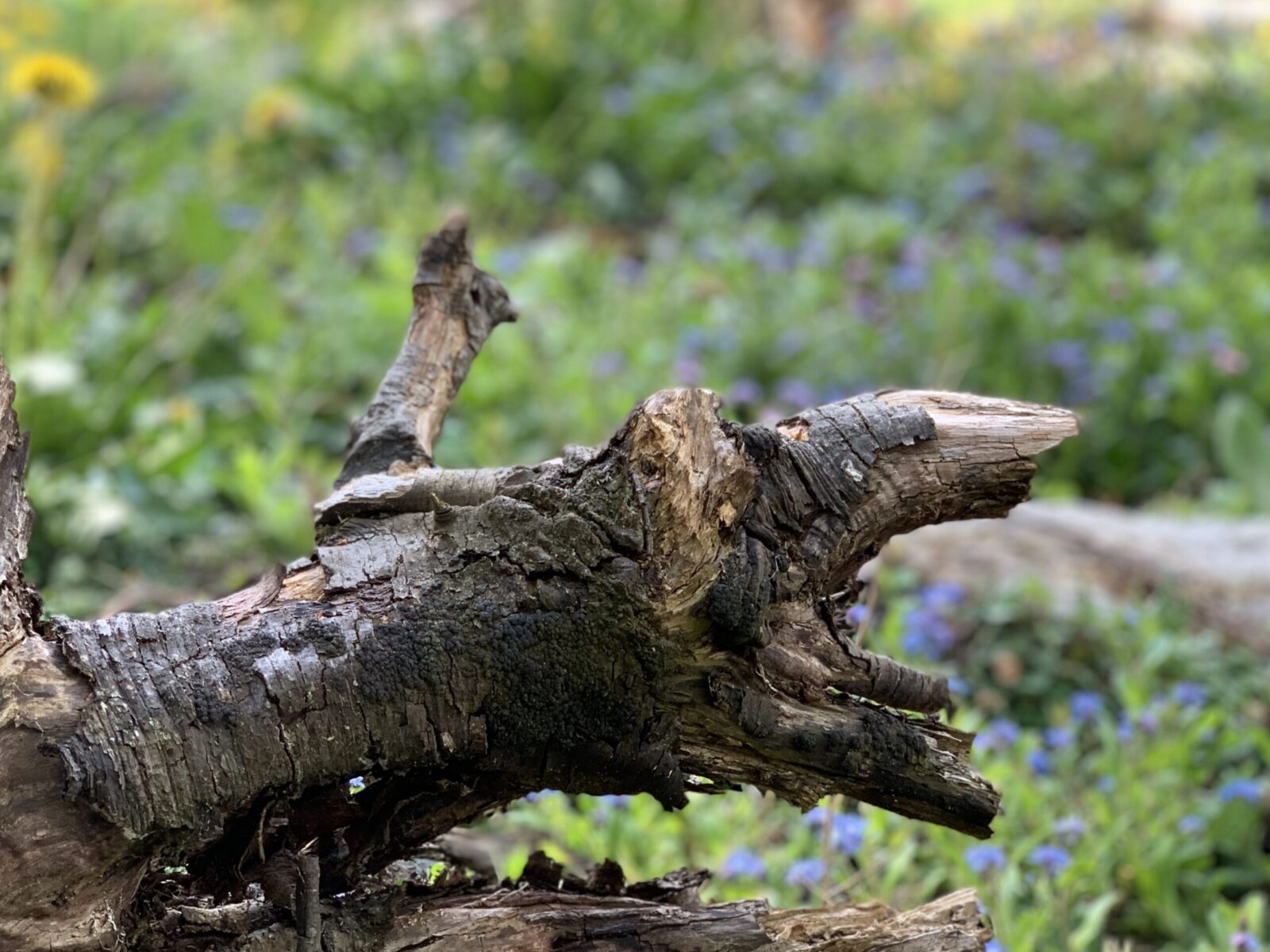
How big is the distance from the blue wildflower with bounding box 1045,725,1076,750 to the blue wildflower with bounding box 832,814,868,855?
63 cm

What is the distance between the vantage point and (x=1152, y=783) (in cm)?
253

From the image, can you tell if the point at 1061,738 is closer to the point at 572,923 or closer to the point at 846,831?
the point at 846,831

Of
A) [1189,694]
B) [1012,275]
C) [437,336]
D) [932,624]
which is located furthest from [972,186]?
[437,336]

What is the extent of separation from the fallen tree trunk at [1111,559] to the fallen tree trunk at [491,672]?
192 centimetres

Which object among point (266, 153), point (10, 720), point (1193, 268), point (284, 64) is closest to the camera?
point (10, 720)

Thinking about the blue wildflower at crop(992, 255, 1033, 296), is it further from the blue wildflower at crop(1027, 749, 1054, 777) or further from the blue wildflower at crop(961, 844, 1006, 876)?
the blue wildflower at crop(961, 844, 1006, 876)

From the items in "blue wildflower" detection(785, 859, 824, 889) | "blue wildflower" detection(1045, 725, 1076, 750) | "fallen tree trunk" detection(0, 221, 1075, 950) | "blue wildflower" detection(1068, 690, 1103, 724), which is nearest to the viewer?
"fallen tree trunk" detection(0, 221, 1075, 950)

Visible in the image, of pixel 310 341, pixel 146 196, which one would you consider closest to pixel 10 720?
pixel 310 341

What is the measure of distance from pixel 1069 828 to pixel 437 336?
4.39ft

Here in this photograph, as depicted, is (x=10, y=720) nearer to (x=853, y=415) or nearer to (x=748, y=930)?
(x=748, y=930)

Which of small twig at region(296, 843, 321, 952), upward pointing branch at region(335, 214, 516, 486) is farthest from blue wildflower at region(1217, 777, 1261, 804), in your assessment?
small twig at region(296, 843, 321, 952)

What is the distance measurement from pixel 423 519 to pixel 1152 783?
5.54ft

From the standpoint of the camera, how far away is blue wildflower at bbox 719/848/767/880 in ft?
7.06

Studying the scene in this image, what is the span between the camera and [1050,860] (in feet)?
7.05
